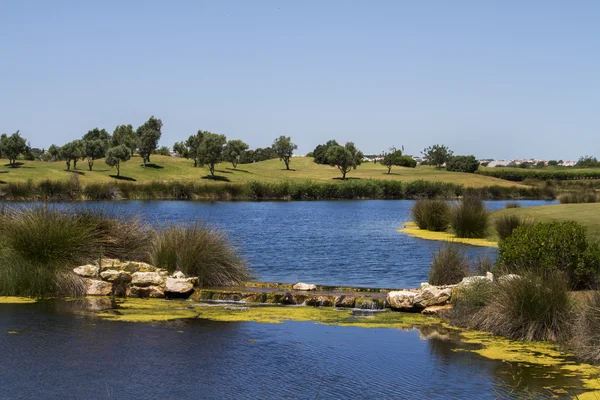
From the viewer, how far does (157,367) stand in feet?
45.5

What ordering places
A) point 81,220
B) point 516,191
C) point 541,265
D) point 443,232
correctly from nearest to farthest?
point 541,265 → point 81,220 → point 443,232 → point 516,191

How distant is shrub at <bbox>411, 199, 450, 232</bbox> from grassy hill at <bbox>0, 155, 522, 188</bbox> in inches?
2547

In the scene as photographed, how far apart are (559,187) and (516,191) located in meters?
7.58

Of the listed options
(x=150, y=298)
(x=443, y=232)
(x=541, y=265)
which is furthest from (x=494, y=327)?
(x=443, y=232)

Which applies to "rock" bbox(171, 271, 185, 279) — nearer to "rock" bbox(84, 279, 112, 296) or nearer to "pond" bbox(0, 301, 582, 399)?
"rock" bbox(84, 279, 112, 296)

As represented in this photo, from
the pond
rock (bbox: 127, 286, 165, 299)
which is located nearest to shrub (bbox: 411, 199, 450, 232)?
rock (bbox: 127, 286, 165, 299)

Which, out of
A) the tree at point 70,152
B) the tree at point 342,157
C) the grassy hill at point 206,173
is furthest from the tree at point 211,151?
the tree at point 342,157

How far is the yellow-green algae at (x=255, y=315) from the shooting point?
18234mm

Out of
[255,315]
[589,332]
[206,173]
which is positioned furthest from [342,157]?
[589,332]

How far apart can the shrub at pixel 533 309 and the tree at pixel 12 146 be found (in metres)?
107

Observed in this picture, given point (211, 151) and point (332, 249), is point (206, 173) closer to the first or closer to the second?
point (211, 151)

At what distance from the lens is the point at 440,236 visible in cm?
4203

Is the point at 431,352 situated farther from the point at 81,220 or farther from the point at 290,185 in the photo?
the point at 290,185

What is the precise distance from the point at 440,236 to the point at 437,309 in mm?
23201
